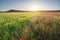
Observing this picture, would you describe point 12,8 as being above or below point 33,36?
above

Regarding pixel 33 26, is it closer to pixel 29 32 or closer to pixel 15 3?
pixel 29 32

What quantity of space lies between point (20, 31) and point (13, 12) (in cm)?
34

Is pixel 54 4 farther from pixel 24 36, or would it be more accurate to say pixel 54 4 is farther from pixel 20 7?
pixel 24 36

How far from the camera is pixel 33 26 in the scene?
1543mm

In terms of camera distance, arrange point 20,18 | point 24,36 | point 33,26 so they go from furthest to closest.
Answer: point 20,18
point 33,26
point 24,36

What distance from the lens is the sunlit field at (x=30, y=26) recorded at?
57.6 inches

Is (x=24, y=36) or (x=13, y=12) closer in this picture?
(x=24, y=36)

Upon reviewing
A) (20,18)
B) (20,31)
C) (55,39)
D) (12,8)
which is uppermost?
(12,8)

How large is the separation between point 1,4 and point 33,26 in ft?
1.82

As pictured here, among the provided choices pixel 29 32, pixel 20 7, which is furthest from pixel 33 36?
pixel 20 7

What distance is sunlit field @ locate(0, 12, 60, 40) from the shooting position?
1.46 meters

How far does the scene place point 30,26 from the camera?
1546mm

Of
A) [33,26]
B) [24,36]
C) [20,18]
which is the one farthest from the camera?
[20,18]

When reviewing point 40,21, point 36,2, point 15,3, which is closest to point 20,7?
point 15,3
